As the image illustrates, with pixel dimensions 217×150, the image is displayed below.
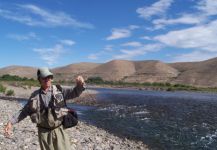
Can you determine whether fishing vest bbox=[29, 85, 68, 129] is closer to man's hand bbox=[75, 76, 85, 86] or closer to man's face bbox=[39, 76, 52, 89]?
man's face bbox=[39, 76, 52, 89]

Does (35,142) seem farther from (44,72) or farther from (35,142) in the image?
(44,72)

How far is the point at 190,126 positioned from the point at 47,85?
2109 cm

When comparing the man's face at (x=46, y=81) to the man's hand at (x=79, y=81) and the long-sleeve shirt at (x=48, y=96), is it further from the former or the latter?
the man's hand at (x=79, y=81)

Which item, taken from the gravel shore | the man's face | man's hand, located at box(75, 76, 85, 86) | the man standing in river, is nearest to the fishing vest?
the man standing in river

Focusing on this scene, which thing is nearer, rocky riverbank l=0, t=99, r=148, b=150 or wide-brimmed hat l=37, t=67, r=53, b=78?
wide-brimmed hat l=37, t=67, r=53, b=78

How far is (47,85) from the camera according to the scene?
6.83 m

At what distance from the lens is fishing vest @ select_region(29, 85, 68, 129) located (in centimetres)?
681

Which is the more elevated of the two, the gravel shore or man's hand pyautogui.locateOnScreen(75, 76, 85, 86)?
man's hand pyautogui.locateOnScreen(75, 76, 85, 86)

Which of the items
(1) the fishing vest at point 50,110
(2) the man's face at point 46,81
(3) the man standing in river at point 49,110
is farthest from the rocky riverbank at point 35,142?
(2) the man's face at point 46,81

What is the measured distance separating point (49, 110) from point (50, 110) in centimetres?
2

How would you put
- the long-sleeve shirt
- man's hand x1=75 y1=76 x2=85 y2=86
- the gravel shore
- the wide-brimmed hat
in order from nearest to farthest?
man's hand x1=75 y1=76 x2=85 y2=86
the long-sleeve shirt
the wide-brimmed hat
the gravel shore

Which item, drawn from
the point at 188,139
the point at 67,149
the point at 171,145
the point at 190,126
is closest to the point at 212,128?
the point at 190,126

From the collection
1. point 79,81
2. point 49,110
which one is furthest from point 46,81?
point 79,81

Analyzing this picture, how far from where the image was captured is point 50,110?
6844 mm
